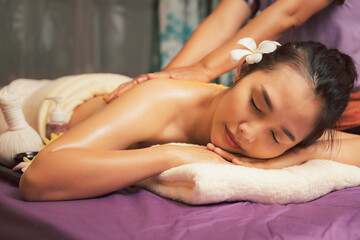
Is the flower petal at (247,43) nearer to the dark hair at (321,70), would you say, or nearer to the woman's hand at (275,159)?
the dark hair at (321,70)

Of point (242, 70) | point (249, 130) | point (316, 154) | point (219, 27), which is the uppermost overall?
point (219, 27)

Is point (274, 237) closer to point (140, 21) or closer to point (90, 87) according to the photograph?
point (90, 87)

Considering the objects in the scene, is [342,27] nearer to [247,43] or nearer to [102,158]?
[247,43]

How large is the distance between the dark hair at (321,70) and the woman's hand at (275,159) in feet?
0.11

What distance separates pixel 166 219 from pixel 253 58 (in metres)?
0.59

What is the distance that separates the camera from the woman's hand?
110 cm

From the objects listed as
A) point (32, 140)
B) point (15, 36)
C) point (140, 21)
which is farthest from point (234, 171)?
point (140, 21)

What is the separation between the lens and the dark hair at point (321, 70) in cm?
106

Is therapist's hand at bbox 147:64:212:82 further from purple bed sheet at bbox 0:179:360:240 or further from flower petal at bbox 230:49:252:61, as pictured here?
purple bed sheet at bbox 0:179:360:240

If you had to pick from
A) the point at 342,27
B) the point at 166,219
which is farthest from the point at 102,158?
the point at 342,27

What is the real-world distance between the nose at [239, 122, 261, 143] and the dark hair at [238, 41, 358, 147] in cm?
Result: 18

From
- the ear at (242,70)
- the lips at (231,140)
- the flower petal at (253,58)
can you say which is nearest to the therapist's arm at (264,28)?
the ear at (242,70)

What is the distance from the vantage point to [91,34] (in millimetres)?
3047

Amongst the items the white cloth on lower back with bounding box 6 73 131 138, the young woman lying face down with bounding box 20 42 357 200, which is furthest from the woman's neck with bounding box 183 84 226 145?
the white cloth on lower back with bounding box 6 73 131 138
